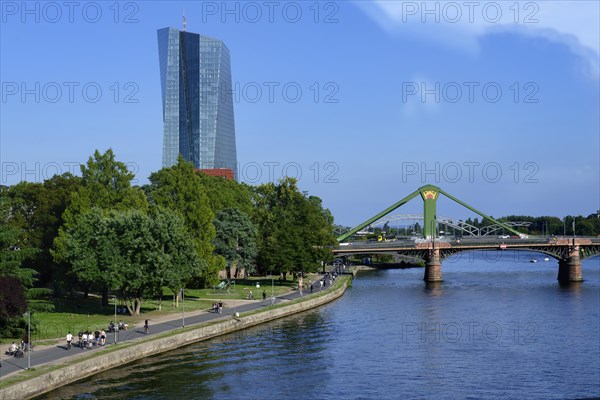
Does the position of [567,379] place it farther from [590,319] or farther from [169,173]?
[169,173]

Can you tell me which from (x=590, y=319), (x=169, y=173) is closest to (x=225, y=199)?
(x=169, y=173)

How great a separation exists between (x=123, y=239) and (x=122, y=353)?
21097 mm

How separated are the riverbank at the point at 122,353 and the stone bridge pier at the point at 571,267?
77692 mm

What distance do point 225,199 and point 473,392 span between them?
9518cm

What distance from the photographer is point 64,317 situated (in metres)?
76.6

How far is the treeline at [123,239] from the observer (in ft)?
250

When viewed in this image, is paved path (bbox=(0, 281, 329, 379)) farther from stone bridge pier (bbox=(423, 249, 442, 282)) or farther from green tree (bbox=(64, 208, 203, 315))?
stone bridge pier (bbox=(423, 249, 442, 282))

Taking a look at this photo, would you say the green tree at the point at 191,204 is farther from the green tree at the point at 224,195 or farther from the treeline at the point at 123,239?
the green tree at the point at 224,195

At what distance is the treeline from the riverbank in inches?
293

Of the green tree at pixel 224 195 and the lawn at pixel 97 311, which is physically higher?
the green tree at pixel 224 195

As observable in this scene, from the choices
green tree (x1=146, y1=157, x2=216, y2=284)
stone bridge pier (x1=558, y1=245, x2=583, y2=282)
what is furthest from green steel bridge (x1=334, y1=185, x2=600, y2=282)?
green tree (x1=146, y1=157, x2=216, y2=284)

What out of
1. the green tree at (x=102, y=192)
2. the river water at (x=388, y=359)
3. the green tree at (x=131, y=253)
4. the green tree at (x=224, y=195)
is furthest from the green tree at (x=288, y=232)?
the green tree at (x=131, y=253)

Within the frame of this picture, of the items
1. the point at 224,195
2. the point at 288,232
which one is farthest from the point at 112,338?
the point at 224,195

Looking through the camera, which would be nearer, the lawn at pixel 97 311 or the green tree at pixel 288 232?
the lawn at pixel 97 311
